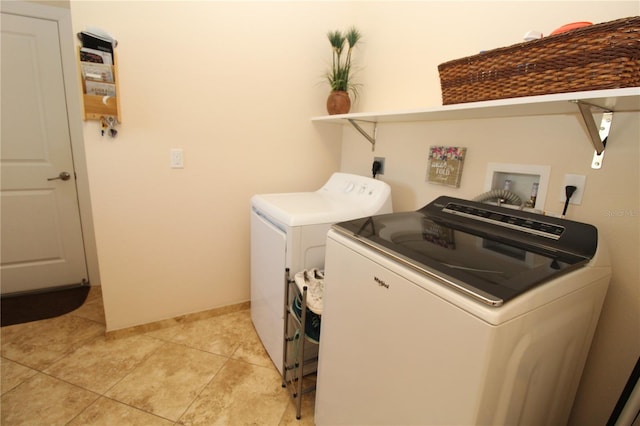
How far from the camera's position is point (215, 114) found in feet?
6.22

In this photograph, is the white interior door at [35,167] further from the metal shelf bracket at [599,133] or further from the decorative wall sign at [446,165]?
the metal shelf bracket at [599,133]

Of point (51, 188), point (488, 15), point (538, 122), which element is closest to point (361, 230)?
point (538, 122)

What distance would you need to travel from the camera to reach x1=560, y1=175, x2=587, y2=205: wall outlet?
1.03 metres

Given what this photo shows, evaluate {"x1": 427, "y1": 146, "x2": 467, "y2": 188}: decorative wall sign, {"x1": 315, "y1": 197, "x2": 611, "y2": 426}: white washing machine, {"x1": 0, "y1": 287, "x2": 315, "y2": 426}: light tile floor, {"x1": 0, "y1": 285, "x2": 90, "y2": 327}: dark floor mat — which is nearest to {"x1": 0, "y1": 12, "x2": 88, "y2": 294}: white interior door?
{"x1": 0, "y1": 285, "x2": 90, "y2": 327}: dark floor mat

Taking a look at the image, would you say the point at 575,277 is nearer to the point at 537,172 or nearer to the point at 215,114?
the point at 537,172

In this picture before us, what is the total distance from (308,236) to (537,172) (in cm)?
97

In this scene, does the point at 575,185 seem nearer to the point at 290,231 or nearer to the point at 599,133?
the point at 599,133

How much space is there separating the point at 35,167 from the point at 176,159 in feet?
4.01

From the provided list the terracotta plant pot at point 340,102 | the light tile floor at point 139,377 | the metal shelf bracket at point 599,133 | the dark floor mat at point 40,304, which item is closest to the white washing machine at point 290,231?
the light tile floor at point 139,377

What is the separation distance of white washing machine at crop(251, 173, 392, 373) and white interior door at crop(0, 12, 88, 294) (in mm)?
1624

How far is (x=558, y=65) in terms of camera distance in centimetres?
83

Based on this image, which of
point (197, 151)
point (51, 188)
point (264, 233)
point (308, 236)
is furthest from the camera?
point (51, 188)

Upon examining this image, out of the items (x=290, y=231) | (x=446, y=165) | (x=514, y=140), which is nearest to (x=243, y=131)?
(x=290, y=231)

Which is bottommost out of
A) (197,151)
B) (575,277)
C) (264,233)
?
(264,233)
